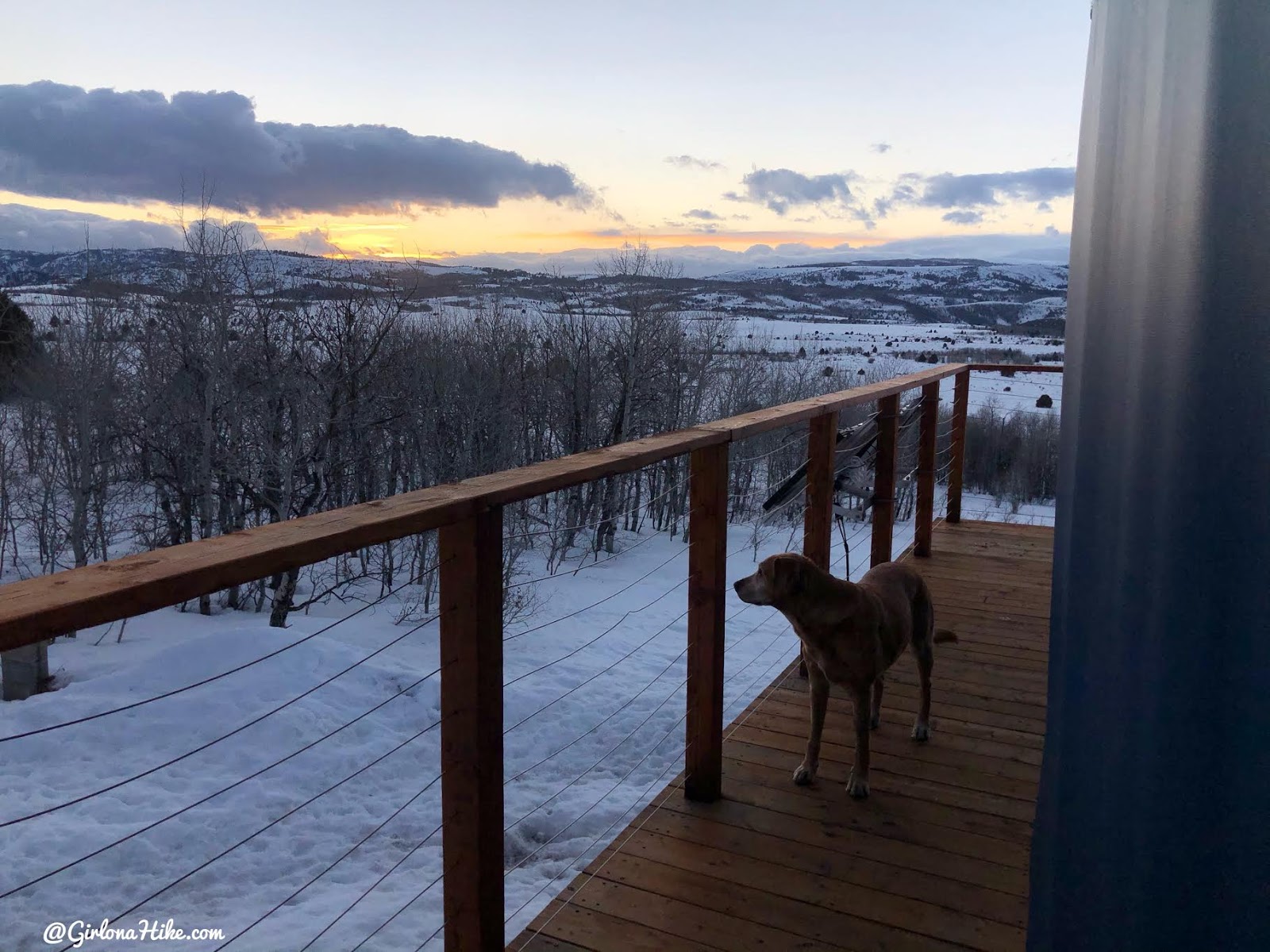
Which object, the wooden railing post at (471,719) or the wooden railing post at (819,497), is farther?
the wooden railing post at (819,497)

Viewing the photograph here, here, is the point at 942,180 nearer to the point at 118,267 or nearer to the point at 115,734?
the point at 118,267

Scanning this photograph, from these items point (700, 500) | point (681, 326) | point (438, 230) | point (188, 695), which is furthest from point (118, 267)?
point (700, 500)

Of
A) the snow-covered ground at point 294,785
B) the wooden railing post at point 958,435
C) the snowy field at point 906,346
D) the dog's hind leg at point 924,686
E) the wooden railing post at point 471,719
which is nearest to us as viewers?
the wooden railing post at point 471,719

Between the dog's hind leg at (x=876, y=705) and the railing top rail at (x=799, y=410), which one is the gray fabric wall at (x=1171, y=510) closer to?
the railing top rail at (x=799, y=410)

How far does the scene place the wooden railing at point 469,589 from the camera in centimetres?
98

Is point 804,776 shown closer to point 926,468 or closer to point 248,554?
point 248,554

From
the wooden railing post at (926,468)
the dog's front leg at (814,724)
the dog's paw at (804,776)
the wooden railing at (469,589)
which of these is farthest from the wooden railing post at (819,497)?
the wooden railing post at (926,468)

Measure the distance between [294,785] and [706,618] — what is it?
4.08 m

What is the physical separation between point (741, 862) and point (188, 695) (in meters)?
5.10

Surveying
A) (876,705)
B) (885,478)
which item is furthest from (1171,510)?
(885,478)

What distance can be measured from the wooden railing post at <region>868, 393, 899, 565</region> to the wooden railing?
3.49 feet

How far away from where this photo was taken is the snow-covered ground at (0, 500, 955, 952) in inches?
148

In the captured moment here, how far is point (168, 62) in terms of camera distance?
12250mm

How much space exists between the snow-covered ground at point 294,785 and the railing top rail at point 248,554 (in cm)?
97
